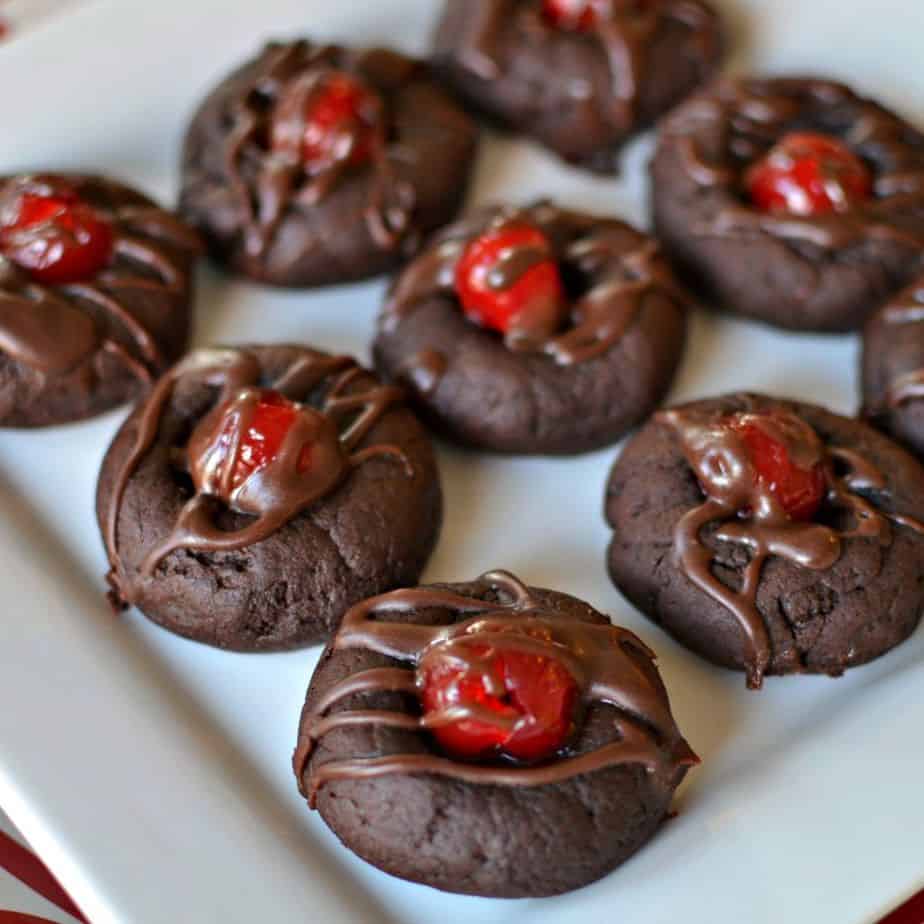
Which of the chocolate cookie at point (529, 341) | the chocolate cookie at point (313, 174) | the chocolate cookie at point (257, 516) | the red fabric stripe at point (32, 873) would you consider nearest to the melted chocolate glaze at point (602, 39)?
the chocolate cookie at point (313, 174)

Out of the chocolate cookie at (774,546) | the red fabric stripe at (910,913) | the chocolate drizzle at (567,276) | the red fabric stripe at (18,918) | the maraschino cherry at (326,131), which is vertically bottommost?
the red fabric stripe at (910,913)

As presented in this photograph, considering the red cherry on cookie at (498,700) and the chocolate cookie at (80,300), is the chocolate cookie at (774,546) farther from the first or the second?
the chocolate cookie at (80,300)

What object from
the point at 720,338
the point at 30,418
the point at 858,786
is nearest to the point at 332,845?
the point at 858,786

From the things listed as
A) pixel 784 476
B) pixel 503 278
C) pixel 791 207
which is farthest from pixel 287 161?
pixel 784 476

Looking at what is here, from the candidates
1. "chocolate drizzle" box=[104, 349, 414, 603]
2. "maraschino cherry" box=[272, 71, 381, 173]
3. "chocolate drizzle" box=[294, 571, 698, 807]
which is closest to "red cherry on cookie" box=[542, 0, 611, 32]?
"maraschino cherry" box=[272, 71, 381, 173]

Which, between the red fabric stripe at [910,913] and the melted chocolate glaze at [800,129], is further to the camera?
the melted chocolate glaze at [800,129]

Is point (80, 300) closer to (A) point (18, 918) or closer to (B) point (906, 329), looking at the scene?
(A) point (18, 918)

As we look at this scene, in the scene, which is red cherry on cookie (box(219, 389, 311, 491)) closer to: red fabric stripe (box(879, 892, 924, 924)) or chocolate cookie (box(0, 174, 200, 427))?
chocolate cookie (box(0, 174, 200, 427))
